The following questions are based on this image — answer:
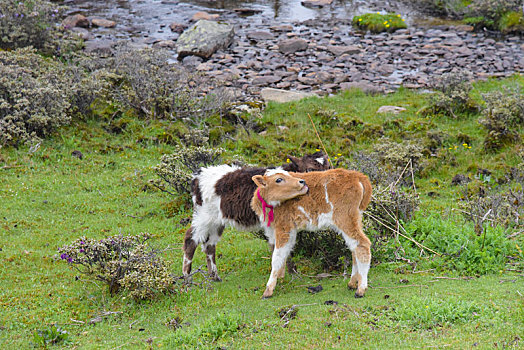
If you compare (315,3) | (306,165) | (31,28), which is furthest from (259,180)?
(315,3)

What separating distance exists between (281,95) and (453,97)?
5536 millimetres

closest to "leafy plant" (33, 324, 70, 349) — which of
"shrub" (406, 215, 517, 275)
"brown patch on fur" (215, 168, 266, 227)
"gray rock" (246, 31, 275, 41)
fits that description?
"brown patch on fur" (215, 168, 266, 227)

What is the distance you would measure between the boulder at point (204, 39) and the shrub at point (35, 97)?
7.42m

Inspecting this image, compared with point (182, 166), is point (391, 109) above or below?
below

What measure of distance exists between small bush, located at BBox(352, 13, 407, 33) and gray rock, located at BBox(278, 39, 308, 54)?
441 cm

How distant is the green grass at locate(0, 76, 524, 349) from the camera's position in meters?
6.76

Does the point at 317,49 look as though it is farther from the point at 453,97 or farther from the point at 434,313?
the point at 434,313

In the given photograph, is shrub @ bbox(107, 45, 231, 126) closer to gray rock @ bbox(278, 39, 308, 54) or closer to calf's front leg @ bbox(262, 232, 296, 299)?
gray rock @ bbox(278, 39, 308, 54)

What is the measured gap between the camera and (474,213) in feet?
33.3

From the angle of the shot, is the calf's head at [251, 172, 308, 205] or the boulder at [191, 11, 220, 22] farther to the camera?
the boulder at [191, 11, 220, 22]

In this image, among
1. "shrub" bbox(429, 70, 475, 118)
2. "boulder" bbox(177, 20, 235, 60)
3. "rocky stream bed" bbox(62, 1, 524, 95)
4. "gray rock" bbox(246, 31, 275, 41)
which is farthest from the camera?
"gray rock" bbox(246, 31, 275, 41)

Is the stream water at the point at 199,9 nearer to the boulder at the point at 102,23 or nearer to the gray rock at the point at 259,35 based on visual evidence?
the boulder at the point at 102,23

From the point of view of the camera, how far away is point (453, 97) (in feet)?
57.6

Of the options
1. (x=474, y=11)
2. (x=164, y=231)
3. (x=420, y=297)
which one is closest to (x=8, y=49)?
(x=164, y=231)
